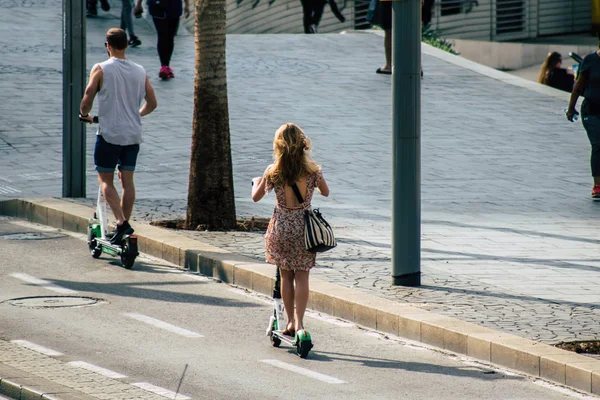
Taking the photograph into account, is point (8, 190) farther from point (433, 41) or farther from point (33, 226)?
point (433, 41)

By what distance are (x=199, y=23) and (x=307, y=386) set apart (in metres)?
5.58

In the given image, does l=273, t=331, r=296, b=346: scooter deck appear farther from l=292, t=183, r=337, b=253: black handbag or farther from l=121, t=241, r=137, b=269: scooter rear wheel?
l=121, t=241, r=137, b=269: scooter rear wheel

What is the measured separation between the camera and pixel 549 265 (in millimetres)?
10203

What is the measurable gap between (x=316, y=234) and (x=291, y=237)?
0.19 meters

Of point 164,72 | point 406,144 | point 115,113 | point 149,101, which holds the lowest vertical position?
point 406,144

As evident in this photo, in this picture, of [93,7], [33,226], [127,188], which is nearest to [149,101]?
[127,188]

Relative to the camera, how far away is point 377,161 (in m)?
15.9

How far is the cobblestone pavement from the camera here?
9.45m

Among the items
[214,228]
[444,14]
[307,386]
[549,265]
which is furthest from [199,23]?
[444,14]

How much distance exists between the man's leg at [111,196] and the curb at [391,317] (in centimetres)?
51

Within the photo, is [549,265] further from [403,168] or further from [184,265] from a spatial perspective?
[184,265]

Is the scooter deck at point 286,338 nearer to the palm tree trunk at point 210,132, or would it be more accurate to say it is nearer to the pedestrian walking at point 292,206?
the pedestrian walking at point 292,206

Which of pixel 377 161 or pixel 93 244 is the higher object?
pixel 377 161

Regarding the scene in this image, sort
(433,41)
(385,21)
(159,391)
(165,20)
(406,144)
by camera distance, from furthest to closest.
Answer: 1. (433,41)
2. (385,21)
3. (165,20)
4. (406,144)
5. (159,391)
